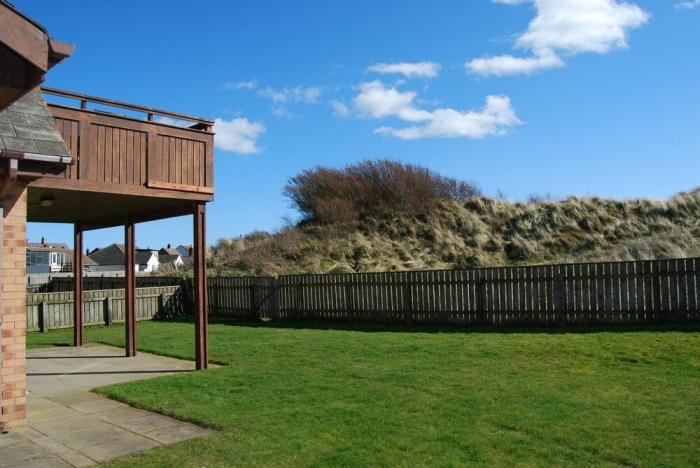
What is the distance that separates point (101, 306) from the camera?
1938 centimetres

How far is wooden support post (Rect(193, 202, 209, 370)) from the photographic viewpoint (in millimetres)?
10133

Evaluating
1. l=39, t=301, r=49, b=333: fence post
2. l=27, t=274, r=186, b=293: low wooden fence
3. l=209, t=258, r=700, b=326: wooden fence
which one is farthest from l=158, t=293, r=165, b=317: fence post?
l=209, t=258, r=700, b=326: wooden fence

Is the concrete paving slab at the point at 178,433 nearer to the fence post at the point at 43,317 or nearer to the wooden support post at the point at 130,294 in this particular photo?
the wooden support post at the point at 130,294

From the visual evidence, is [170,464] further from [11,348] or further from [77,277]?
[77,277]

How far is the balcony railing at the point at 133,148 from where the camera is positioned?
900 centimetres

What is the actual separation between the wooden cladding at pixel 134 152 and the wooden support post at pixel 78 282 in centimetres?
469

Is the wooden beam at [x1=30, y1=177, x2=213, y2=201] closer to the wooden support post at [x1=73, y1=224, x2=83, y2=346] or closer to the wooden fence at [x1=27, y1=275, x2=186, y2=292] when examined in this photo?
the wooden support post at [x1=73, y1=224, x2=83, y2=346]

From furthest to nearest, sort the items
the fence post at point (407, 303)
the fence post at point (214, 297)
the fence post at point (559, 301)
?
the fence post at point (214, 297) → the fence post at point (407, 303) → the fence post at point (559, 301)

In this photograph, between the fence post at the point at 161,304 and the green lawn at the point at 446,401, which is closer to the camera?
the green lawn at the point at 446,401

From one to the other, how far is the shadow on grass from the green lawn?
48cm

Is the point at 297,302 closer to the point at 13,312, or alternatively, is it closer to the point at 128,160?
the point at 128,160

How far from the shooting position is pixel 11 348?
6.75 meters

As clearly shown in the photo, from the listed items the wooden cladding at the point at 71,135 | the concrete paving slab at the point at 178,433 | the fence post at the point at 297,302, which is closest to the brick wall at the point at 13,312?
the concrete paving slab at the point at 178,433

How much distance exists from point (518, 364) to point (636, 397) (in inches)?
94.0
